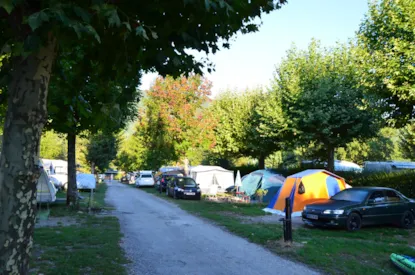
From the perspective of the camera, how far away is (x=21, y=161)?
3.69 metres

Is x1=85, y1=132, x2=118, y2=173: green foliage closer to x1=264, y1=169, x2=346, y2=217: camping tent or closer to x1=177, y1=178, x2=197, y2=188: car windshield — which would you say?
x1=177, y1=178, x2=197, y2=188: car windshield

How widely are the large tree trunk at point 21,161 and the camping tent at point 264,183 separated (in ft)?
62.4

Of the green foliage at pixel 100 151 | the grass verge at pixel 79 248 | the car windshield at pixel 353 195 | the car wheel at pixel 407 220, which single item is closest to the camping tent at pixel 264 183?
the car windshield at pixel 353 195

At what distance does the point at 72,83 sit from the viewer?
5363 millimetres

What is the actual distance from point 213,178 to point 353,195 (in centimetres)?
1544

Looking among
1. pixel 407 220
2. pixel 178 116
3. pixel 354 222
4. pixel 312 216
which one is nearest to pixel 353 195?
pixel 354 222

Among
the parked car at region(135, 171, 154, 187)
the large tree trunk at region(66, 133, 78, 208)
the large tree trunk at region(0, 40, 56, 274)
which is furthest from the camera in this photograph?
the parked car at region(135, 171, 154, 187)

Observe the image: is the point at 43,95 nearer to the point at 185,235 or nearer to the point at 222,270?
the point at 222,270

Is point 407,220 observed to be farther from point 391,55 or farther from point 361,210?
point 391,55

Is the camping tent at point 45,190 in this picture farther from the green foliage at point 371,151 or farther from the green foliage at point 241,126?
the green foliage at point 371,151

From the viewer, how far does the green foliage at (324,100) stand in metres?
A: 21.0

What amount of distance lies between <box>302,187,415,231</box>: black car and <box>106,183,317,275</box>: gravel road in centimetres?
338

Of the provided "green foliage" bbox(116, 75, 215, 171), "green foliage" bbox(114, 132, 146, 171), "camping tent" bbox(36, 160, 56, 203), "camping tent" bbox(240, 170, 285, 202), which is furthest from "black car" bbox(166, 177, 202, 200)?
"green foliage" bbox(114, 132, 146, 171)

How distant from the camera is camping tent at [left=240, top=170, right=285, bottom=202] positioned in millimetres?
22109
